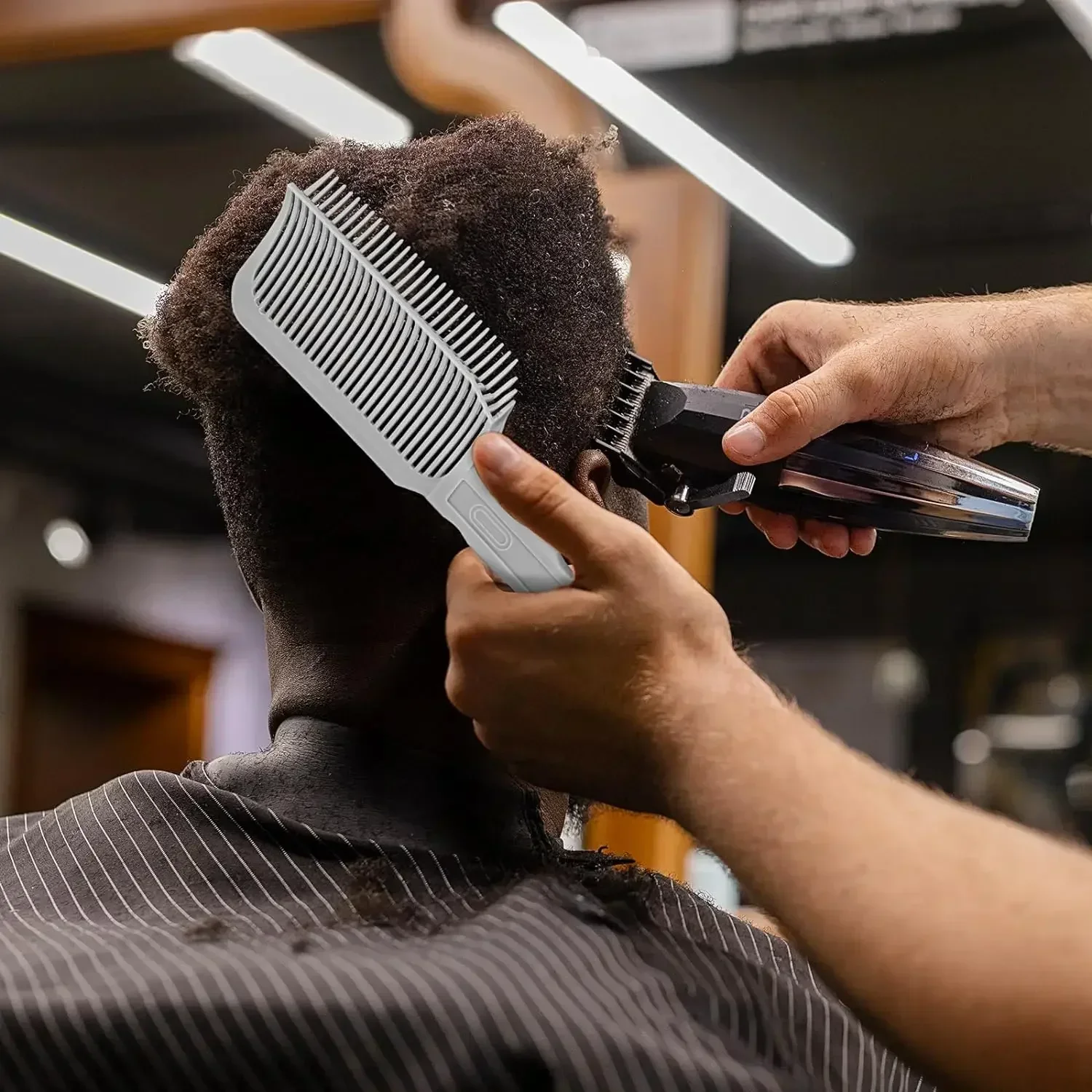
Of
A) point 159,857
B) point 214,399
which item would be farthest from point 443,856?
point 214,399

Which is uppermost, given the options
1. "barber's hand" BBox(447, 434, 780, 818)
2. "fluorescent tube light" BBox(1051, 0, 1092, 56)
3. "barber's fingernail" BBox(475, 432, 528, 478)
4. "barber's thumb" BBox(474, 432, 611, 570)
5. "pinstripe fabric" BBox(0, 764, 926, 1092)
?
"fluorescent tube light" BBox(1051, 0, 1092, 56)

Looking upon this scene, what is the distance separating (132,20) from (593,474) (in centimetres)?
179

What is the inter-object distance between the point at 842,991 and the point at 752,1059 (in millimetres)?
106

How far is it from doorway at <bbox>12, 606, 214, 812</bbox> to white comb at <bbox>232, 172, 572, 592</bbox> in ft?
8.81

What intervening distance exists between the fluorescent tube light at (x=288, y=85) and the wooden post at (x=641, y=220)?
27 cm

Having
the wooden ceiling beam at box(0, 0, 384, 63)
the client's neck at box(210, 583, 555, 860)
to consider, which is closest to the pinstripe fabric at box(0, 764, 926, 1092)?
the client's neck at box(210, 583, 555, 860)

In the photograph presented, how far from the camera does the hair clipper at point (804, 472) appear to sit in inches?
42.0

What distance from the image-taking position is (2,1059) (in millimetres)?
780

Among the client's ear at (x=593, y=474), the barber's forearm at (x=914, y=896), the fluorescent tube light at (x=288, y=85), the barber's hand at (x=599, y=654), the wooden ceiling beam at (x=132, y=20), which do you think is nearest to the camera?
the barber's forearm at (x=914, y=896)

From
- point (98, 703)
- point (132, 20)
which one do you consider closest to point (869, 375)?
point (132, 20)

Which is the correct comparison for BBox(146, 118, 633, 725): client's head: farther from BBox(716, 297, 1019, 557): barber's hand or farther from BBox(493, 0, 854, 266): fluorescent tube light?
BBox(493, 0, 854, 266): fluorescent tube light

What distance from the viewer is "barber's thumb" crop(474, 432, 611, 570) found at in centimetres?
78

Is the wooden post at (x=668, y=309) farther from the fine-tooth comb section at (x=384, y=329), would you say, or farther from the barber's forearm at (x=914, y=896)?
the barber's forearm at (x=914, y=896)

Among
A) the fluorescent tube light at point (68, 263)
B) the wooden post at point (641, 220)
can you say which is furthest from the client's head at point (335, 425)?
the fluorescent tube light at point (68, 263)
